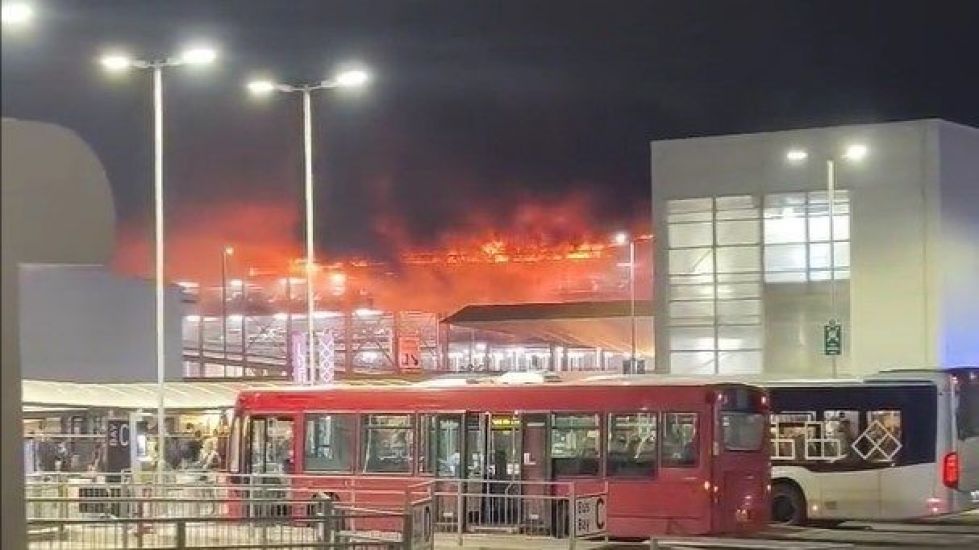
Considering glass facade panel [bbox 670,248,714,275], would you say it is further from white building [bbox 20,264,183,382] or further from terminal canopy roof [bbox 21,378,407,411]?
white building [bbox 20,264,183,382]

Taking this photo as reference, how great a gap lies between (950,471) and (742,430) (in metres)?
4.98

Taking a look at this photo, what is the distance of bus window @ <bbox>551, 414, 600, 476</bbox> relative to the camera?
74.8 ft

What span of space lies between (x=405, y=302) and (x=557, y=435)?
211 ft

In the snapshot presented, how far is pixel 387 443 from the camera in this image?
24422 mm

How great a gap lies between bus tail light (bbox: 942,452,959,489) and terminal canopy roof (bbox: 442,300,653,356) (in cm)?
3785

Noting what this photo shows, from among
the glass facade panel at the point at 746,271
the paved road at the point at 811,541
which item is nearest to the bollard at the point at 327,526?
the paved road at the point at 811,541

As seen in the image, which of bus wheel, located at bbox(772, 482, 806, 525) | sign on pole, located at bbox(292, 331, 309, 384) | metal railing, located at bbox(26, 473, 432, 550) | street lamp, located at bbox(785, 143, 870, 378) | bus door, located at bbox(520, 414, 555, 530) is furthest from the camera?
street lamp, located at bbox(785, 143, 870, 378)

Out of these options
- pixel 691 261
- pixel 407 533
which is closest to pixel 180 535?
pixel 407 533

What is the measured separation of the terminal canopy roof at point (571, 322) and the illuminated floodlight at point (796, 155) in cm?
1875

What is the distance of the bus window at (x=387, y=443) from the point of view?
954 inches

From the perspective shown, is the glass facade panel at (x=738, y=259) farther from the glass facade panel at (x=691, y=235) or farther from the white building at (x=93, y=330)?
the white building at (x=93, y=330)

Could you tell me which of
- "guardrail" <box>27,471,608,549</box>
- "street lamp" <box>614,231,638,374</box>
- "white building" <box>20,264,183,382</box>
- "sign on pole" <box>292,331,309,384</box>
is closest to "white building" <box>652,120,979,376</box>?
"street lamp" <box>614,231,638,374</box>

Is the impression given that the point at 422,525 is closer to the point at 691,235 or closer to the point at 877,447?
the point at 877,447

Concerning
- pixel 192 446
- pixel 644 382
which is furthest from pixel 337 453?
pixel 192 446
